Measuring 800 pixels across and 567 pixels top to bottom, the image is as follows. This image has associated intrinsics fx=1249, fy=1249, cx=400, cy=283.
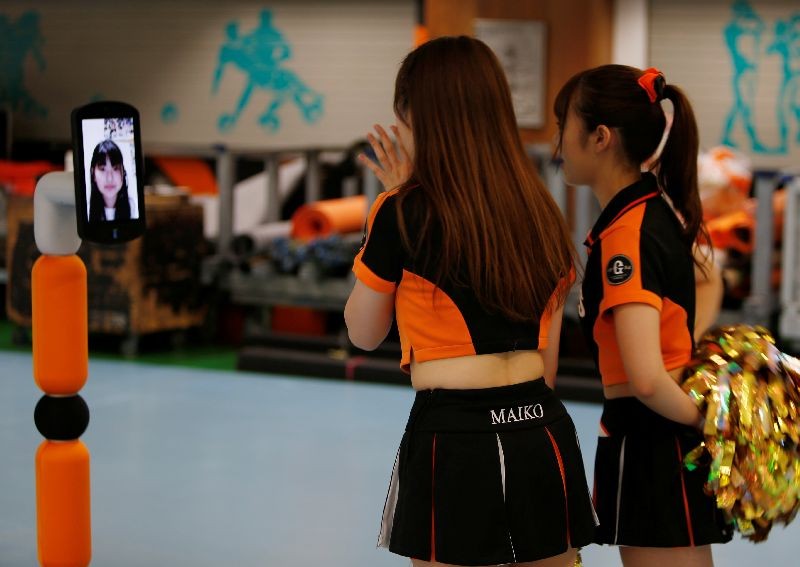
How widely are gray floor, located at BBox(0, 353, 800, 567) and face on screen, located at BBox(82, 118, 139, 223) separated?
1.64 m

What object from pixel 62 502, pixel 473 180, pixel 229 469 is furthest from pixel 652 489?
pixel 229 469

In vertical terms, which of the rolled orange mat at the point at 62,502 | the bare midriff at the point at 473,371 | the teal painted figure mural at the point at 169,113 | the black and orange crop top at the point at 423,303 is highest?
the teal painted figure mural at the point at 169,113

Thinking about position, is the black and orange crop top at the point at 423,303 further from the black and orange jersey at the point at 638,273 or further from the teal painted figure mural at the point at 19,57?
the teal painted figure mural at the point at 19,57

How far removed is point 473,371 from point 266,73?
398 inches

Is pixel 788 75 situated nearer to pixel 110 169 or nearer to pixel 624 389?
pixel 624 389

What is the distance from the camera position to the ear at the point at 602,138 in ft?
7.30

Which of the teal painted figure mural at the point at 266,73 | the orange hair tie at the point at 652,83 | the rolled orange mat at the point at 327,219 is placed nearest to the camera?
the orange hair tie at the point at 652,83

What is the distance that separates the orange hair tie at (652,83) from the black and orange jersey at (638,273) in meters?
0.15

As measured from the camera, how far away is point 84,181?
7.40 ft

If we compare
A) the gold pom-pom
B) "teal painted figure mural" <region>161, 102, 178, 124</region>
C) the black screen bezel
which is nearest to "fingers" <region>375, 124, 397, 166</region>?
the black screen bezel

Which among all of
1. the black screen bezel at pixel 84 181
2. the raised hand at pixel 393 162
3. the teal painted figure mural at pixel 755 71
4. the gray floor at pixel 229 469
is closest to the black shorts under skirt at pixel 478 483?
the raised hand at pixel 393 162

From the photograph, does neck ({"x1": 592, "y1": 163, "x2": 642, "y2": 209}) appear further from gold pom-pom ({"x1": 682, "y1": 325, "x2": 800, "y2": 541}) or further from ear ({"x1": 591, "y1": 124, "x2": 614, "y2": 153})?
gold pom-pom ({"x1": 682, "y1": 325, "x2": 800, "y2": 541})

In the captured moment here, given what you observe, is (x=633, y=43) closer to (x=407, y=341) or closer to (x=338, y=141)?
(x=338, y=141)

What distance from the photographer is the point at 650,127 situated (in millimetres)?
2234
